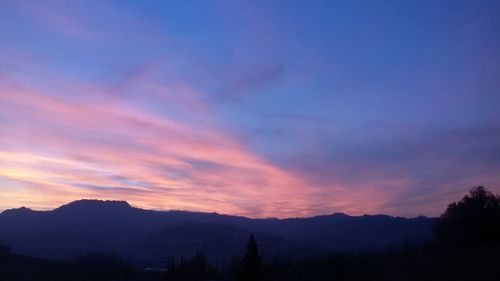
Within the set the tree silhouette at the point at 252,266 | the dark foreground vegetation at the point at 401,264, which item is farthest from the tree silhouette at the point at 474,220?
the tree silhouette at the point at 252,266

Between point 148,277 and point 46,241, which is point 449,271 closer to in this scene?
point 148,277

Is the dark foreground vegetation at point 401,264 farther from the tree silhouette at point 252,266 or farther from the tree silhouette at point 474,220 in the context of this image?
the tree silhouette at point 252,266

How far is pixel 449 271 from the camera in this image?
70625 mm

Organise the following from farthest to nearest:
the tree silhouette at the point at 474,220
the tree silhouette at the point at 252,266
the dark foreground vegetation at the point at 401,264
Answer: the tree silhouette at the point at 474,220
the dark foreground vegetation at the point at 401,264
the tree silhouette at the point at 252,266

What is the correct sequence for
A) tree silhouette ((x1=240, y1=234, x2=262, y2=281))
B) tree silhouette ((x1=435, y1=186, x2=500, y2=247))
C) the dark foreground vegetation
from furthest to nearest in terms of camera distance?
tree silhouette ((x1=435, y1=186, x2=500, y2=247)), the dark foreground vegetation, tree silhouette ((x1=240, y1=234, x2=262, y2=281))

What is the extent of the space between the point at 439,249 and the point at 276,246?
74.1m

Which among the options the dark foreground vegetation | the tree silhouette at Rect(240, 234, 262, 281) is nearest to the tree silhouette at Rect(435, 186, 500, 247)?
the dark foreground vegetation

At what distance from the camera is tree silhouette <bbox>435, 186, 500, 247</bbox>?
8506cm

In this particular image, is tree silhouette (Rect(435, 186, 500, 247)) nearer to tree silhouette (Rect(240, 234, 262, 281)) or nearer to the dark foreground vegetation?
the dark foreground vegetation

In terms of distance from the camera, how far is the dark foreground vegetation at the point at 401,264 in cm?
7288

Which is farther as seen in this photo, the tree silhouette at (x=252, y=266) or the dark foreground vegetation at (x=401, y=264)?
the dark foreground vegetation at (x=401, y=264)

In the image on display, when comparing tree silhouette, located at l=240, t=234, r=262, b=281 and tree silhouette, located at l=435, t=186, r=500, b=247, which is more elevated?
tree silhouette, located at l=435, t=186, r=500, b=247

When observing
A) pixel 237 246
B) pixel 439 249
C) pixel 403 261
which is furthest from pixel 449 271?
pixel 237 246

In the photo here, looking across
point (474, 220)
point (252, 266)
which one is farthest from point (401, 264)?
point (252, 266)
